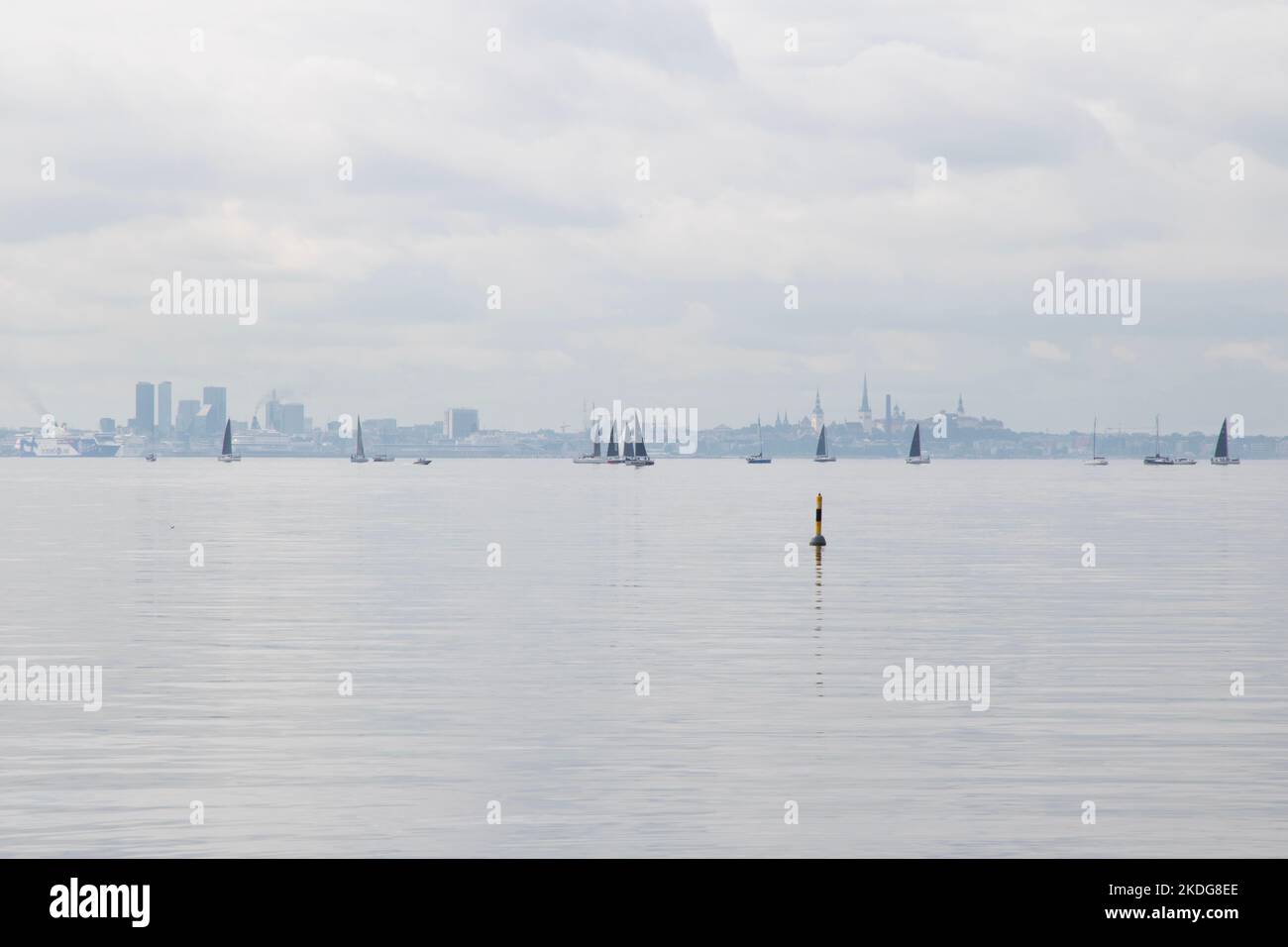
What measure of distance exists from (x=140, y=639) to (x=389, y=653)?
24.3 ft

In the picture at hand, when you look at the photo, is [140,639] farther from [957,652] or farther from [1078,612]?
[1078,612]

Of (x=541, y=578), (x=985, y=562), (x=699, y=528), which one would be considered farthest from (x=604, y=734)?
(x=699, y=528)

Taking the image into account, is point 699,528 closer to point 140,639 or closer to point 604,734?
point 140,639

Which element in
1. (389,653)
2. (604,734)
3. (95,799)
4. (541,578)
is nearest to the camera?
(95,799)

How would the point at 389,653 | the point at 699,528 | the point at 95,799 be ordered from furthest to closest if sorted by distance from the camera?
the point at 699,528 → the point at 389,653 → the point at 95,799

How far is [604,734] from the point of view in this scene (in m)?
29.3

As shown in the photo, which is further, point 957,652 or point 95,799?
point 957,652

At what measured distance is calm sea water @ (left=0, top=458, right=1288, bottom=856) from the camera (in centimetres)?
2200

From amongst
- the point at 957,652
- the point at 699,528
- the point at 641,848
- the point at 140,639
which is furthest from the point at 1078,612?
the point at 699,528

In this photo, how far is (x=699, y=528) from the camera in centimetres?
11338

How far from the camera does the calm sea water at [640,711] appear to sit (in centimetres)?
2200

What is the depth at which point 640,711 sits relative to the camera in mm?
31938
